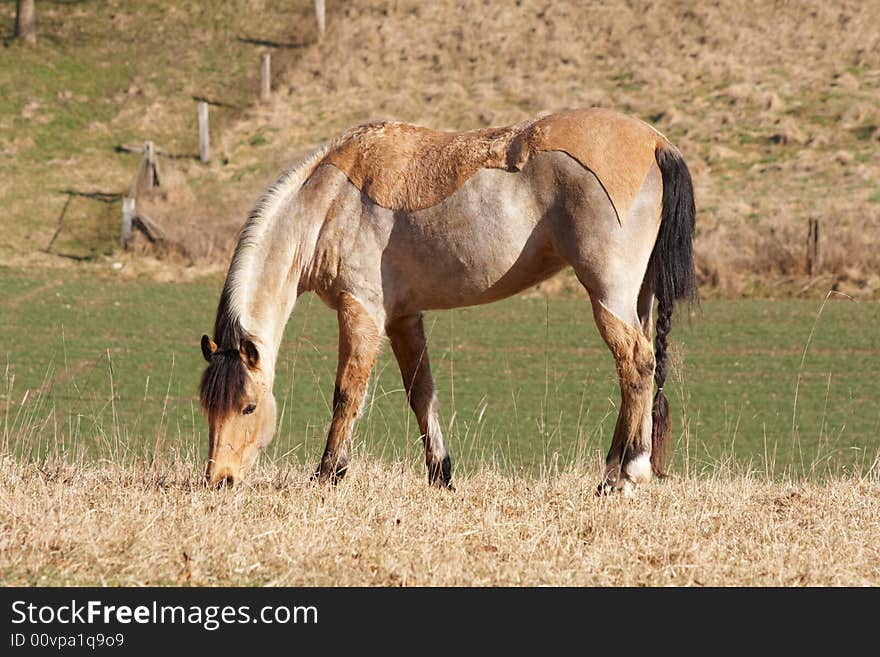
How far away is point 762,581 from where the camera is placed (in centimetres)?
526

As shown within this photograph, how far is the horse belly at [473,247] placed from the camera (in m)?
6.85

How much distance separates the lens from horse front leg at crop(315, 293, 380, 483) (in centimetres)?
705

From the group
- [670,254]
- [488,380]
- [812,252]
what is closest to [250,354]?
[670,254]

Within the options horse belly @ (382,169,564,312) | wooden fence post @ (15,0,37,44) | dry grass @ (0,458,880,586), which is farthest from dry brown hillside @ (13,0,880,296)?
dry grass @ (0,458,880,586)

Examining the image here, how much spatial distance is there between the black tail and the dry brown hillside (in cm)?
1580

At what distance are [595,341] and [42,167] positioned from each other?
67.7 feet

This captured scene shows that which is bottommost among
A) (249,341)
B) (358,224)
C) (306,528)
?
(306,528)

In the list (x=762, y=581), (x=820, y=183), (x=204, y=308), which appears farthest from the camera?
(x=820, y=183)

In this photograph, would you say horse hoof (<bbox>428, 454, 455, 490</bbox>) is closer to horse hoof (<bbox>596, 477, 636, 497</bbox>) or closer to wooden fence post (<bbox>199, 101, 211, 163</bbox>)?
horse hoof (<bbox>596, 477, 636, 497</bbox>)

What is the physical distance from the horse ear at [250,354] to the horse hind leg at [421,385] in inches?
39.5

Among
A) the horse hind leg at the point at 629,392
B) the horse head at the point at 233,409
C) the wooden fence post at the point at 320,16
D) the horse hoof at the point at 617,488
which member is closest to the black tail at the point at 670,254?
the horse hind leg at the point at 629,392

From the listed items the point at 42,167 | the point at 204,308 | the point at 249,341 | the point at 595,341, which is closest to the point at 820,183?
the point at 595,341

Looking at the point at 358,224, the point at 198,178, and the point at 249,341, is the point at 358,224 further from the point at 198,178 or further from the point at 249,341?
the point at 198,178

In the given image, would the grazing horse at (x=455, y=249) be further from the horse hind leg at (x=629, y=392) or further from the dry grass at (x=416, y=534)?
the dry grass at (x=416, y=534)
